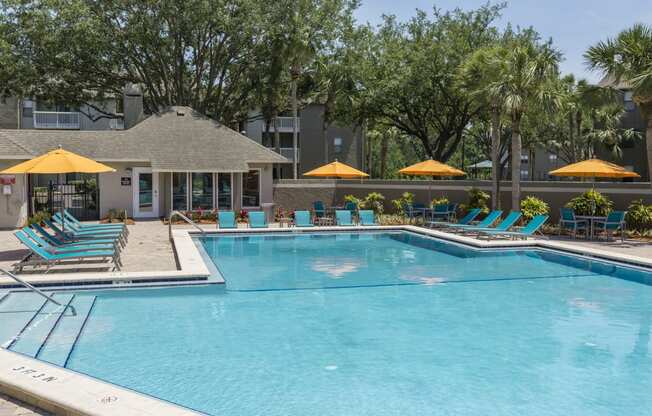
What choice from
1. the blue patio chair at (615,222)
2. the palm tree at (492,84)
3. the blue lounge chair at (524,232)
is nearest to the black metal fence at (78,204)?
the blue lounge chair at (524,232)

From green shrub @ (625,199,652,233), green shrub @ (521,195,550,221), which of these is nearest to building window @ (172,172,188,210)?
green shrub @ (521,195,550,221)

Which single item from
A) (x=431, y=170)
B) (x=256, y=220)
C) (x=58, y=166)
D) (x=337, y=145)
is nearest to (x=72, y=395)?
(x=58, y=166)

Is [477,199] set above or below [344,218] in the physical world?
above

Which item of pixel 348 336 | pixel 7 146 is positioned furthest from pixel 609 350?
pixel 7 146

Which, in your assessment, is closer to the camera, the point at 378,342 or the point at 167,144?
the point at 378,342

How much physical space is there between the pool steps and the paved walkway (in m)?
1.88

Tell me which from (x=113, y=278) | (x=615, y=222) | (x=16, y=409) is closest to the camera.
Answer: (x=16, y=409)

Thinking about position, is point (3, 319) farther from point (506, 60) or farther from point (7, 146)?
point (506, 60)

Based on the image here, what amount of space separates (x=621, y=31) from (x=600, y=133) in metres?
20.7

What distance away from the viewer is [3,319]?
963cm

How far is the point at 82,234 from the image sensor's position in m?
16.9

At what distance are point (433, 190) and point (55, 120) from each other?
98.6ft

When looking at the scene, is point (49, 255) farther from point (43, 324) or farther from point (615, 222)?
point (615, 222)

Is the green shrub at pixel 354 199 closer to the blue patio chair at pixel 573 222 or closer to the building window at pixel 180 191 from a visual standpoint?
the building window at pixel 180 191
